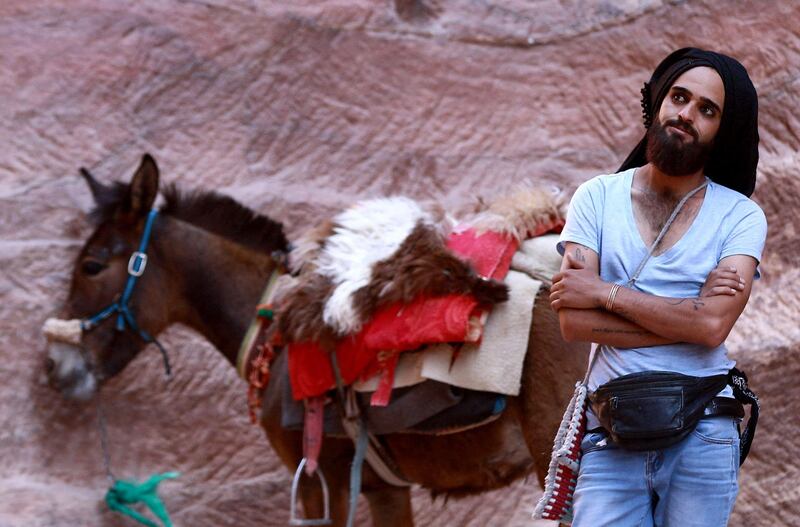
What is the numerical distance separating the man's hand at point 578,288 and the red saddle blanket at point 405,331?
3.81ft

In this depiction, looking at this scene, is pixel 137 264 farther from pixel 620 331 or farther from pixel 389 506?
pixel 620 331

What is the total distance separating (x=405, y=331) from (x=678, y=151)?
5.17 ft

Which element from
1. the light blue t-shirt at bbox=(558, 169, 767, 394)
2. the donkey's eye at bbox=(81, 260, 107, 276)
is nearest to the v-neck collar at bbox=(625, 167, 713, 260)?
the light blue t-shirt at bbox=(558, 169, 767, 394)

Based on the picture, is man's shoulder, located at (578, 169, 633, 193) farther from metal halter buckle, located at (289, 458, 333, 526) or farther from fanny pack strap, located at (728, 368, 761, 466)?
metal halter buckle, located at (289, 458, 333, 526)

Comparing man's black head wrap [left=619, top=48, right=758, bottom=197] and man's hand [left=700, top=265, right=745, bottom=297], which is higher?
man's black head wrap [left=619, top=48, right=758, bottom=197]

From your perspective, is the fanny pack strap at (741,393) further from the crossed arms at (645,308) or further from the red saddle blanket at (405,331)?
the red saddle blanket at (405,331)

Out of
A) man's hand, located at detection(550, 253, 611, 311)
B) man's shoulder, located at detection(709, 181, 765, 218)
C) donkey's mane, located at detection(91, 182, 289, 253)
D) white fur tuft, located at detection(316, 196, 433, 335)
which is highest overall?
man's shoulder, located at detection(709, 181, 765, 218)

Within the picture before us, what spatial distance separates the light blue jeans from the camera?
2484 mm

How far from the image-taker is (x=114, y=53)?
627cm

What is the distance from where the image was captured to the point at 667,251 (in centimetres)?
259

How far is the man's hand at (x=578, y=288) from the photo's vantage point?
2.56m

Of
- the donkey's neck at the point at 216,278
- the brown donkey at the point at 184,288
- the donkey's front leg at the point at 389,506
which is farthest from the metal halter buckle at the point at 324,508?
the donkey's neck at the point at 216,278

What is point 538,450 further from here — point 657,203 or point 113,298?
point 113,298

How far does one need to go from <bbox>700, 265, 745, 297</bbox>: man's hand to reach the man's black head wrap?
34cm
